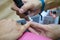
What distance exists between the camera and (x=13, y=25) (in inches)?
29.0

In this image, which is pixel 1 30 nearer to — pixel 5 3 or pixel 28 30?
pixel 28 30

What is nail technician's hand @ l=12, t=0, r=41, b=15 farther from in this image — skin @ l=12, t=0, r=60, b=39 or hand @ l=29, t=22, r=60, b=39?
hand @ l=29, t=22, r=60, b=39

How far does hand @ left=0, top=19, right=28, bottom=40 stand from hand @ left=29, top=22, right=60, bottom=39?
0.05 meters

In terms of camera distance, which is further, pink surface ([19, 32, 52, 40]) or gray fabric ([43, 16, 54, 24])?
gray fabric ([43, 16, 54, 24])

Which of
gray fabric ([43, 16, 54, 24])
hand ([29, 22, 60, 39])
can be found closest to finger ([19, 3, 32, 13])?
hand ([29, 22, 60, 39])

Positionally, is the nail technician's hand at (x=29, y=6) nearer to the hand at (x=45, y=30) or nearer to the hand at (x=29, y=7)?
the hand at (x=29, y=7)

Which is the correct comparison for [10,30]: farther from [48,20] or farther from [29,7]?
[48,20]

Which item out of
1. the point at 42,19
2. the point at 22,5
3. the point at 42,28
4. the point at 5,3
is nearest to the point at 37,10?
the point at 22,5

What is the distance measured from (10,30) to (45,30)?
0.72 feet

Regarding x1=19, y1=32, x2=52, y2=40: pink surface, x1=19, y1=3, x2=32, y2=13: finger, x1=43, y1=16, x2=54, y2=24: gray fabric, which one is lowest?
x1=43, y1=16, x2=54, y2=24: gray fabric

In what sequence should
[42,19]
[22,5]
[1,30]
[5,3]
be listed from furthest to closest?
[42,19] < [5,3] < [22,5] < [1,30]

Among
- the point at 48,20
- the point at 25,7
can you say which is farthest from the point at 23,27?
the point at 48,20

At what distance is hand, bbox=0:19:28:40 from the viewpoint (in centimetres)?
68

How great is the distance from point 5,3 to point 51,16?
64 cm
